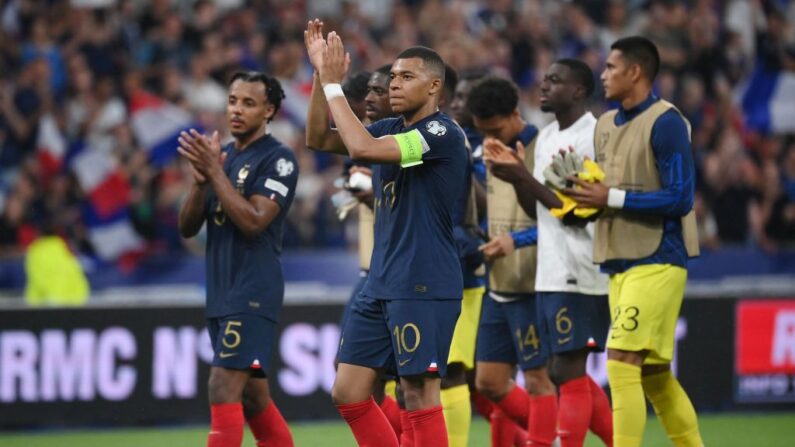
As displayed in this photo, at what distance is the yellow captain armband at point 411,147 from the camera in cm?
633

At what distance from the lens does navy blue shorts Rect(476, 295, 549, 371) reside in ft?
27.5

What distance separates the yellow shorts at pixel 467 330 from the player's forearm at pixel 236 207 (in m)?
1.58

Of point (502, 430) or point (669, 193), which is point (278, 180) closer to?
point (669, 193)

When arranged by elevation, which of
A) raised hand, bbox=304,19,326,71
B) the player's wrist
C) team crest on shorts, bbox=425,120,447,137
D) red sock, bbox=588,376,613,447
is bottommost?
red sock, bbox=588,376,613,447

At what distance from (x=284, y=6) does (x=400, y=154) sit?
1153 cm

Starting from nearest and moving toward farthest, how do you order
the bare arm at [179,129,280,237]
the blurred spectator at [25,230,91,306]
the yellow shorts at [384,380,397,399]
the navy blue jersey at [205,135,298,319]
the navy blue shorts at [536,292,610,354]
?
the bare arm at [179,129,280,237] < the navy blue jersey at [205,135,298,319] < the navy blue shorts at [536,292,610,354] < the yellow shorts at [384,380,397,399] < the blurred spectator at [25,230,91,306]

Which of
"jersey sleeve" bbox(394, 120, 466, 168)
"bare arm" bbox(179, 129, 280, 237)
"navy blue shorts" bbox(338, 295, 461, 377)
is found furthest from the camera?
"bare arm" bbox(179, 129, 280, 237)

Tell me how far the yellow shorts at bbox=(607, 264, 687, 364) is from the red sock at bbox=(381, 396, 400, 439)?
4.77 ft

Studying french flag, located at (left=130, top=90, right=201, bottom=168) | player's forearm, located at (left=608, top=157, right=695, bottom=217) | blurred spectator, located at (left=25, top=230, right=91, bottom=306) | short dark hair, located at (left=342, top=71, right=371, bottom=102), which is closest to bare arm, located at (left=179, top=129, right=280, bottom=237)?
short dark hair, located at (left=342, top=71, right=371, bottom=102)

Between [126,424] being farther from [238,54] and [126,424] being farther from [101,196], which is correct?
[238,54]

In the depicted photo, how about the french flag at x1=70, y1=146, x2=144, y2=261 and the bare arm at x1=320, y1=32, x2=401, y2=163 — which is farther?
the french flag at x1=70, y1=146, x2=144, y2=261

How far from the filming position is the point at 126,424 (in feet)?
37.8

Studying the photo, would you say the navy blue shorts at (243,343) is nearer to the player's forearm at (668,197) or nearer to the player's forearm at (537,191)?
the player's forearm at (537,191)

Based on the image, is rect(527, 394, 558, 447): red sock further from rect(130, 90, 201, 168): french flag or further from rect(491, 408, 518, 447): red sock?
rect(130, 90, 201, 168): french flag
